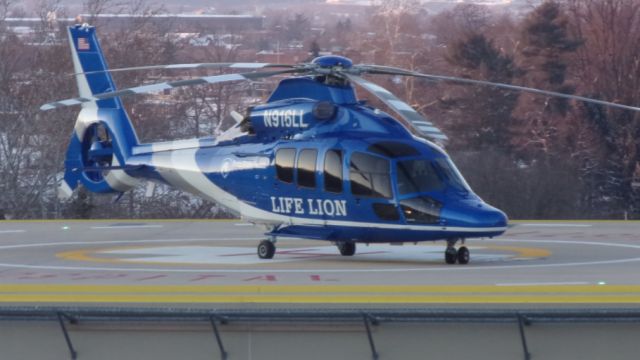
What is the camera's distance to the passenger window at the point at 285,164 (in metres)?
17.6

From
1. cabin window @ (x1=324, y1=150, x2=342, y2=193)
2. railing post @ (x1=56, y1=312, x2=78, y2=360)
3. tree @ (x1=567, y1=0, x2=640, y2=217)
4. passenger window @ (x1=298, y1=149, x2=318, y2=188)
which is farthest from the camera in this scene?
tree @ (x1=567, y1=0, x2=640, y2=217)

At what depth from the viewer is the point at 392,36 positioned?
70.1 m

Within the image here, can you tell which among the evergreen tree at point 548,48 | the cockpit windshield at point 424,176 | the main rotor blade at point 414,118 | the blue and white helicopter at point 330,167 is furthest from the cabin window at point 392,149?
the evergreen tree at point 548,48

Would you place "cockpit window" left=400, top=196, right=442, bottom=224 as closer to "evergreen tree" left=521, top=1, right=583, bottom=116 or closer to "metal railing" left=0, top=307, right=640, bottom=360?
"metal railing" left=0, top=307, right=640, bottom=360

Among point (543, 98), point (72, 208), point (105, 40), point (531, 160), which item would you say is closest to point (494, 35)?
point (543, 98)

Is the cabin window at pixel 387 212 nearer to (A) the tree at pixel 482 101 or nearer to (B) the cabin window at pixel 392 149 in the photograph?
(B) the cabin window at pixel 392 149

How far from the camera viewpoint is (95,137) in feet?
68.4

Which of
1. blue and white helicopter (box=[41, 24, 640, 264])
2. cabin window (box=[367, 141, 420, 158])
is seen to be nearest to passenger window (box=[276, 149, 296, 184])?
blue and white helicopter (box=[41, 24, 640, 264])

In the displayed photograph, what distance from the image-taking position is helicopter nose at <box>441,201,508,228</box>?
52.6 ft

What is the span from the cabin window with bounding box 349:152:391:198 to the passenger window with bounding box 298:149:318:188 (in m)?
0.62

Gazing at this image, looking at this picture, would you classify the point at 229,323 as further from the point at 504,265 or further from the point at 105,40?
the point at 105,40

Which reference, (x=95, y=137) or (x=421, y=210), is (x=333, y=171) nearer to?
(x=421, y=210)

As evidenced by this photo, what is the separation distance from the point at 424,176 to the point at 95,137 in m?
6.67

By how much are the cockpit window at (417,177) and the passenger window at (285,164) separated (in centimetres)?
173
